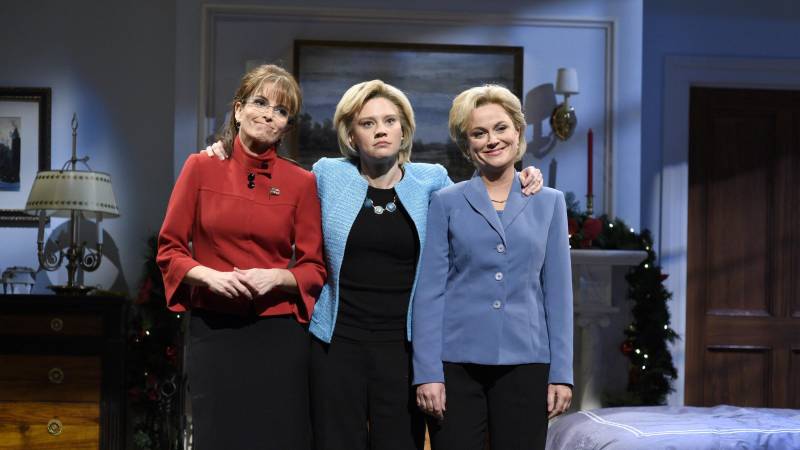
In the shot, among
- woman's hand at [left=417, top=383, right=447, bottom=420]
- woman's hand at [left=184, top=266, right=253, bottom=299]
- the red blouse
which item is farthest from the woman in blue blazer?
woman's hand at [left=184, top=266, right=253, bottom=299]

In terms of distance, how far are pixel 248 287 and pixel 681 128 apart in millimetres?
3992

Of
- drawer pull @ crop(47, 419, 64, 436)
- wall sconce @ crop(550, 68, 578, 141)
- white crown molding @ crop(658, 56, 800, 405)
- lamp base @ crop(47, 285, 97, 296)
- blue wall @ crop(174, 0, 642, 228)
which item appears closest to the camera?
drawer pull @ crop(47, 419, 64, 436)

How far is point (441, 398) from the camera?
7.01 ft

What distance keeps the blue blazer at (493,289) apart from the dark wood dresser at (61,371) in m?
2.52

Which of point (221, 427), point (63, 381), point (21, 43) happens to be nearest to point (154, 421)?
point (63, 381)

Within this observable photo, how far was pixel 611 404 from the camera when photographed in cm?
468

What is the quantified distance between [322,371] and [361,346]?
4.2 inches

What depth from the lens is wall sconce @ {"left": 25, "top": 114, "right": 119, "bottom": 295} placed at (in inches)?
180

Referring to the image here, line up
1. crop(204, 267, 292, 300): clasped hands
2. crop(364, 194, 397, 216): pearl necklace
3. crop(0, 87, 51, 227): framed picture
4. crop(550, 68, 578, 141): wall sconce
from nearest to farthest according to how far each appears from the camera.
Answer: crop(204, 267, 292, 300): clasped hands < crop(364, 194, 397, 216): pearl necklace < crop(550, 68, 578, 141): wall sconce < crop(0, 87, 51, 227): framed picture

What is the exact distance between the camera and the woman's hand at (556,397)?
2.17 meters

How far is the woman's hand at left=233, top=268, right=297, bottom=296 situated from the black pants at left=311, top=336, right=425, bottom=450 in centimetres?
21

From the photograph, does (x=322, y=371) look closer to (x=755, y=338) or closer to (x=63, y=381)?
(x=63, y=381)

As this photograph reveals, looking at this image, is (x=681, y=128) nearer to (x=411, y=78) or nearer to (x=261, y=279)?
(x=411, y=78)

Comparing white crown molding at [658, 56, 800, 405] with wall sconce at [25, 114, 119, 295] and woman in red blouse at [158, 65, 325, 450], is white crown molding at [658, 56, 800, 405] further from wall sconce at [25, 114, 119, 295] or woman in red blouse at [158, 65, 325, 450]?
woman in red blouse at [158, 65, 325, 450]
